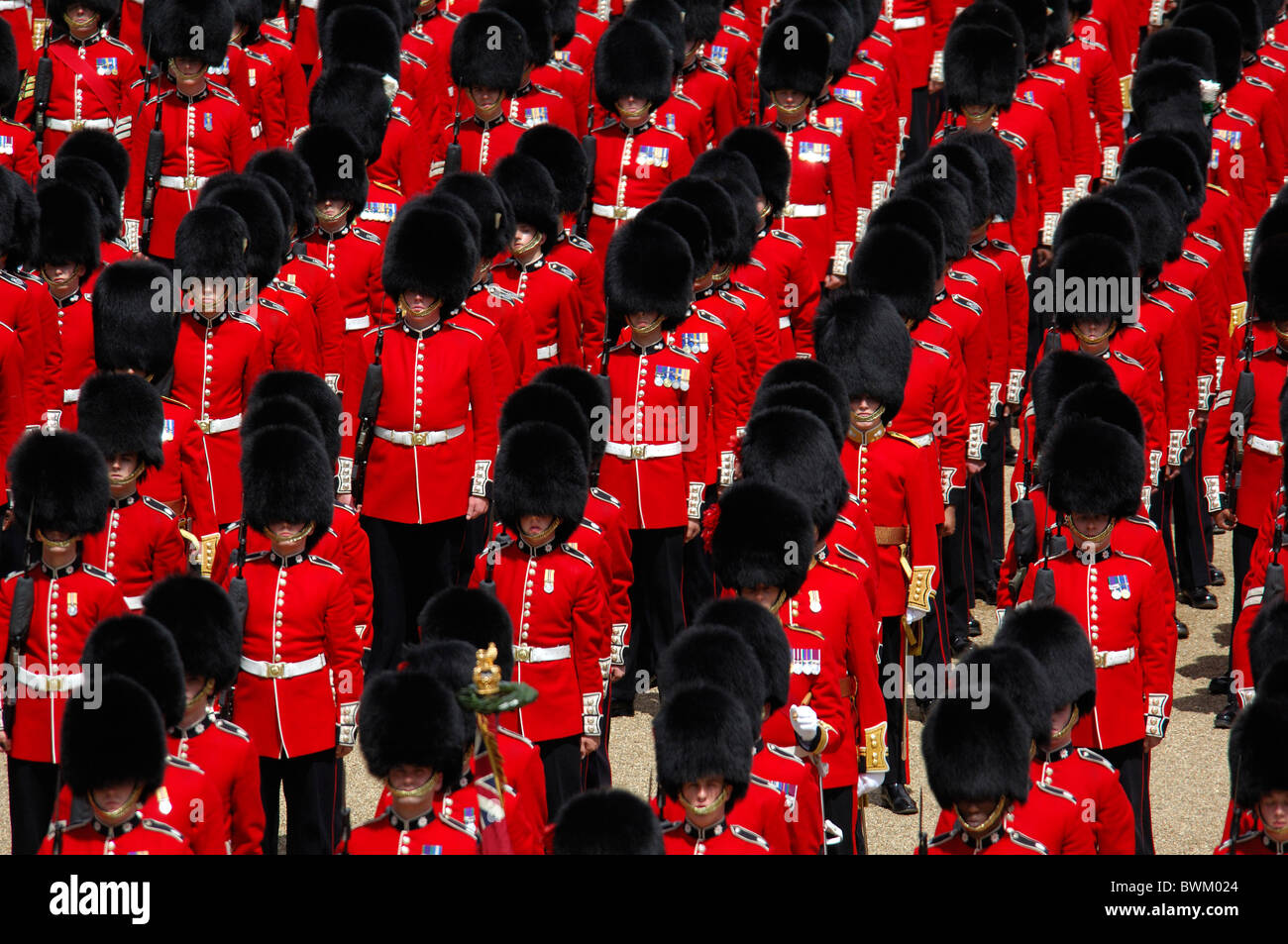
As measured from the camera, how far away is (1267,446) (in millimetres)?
9148

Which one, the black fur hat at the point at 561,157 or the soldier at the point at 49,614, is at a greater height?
the black fur hat at the point at 561,157

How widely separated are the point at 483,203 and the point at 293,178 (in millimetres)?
839

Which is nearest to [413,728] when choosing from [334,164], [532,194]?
[532,194]

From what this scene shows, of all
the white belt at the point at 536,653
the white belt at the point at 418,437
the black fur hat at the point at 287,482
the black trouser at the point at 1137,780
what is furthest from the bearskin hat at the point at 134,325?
the black trouser at the point at 1137,780

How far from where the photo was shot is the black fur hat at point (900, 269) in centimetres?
948

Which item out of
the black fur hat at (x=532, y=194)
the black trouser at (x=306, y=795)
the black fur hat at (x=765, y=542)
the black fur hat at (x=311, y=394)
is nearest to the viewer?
the black fur hat at (x=765, y=542)

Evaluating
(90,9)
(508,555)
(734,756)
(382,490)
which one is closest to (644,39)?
(90,9)

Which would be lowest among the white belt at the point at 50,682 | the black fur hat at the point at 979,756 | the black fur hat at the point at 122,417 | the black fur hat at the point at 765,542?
the black fur hat at the point at 979,756

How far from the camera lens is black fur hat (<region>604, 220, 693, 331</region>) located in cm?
928

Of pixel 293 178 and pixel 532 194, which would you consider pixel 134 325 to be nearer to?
pixel 293 178

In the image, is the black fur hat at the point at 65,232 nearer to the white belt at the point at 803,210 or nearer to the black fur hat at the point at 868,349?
the black fur hat at the point at 868,349

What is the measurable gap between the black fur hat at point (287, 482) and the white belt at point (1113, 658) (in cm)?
235
